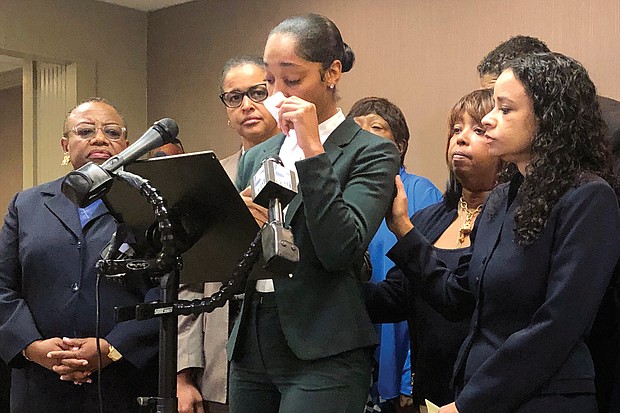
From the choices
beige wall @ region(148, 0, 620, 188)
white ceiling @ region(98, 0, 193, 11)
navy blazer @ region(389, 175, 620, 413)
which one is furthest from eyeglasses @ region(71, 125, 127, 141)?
white ceiling @ region(98, 0, 193, 11)

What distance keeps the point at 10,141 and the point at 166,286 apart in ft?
20.5

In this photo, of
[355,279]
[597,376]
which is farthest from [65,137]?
[597,376]

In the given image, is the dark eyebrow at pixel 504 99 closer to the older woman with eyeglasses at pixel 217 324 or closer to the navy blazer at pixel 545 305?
the navy blazer at pixel 545 305

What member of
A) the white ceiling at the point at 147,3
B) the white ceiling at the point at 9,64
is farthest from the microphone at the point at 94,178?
the white ceiling at the point at 9,64

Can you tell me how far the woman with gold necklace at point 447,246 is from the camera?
6.65ft

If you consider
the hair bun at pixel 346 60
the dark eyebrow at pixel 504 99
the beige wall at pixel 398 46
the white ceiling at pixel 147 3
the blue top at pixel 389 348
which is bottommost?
the blue top at pixel 389 348

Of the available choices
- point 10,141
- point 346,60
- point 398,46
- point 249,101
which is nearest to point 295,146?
point 346,60

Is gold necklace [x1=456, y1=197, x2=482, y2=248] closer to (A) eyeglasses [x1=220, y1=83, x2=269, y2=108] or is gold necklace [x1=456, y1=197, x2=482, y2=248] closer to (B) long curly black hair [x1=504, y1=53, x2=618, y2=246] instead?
(B) long curly black hair [x1=504, y1=53, x2=618, y2=246]

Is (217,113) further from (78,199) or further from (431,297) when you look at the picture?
(78,199)

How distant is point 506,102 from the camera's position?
5.39 feet

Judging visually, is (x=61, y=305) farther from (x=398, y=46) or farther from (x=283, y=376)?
(x=398, y=46)

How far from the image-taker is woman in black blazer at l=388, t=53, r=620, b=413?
1.48 meters

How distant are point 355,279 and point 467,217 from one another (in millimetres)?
581

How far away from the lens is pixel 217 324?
2.52m
